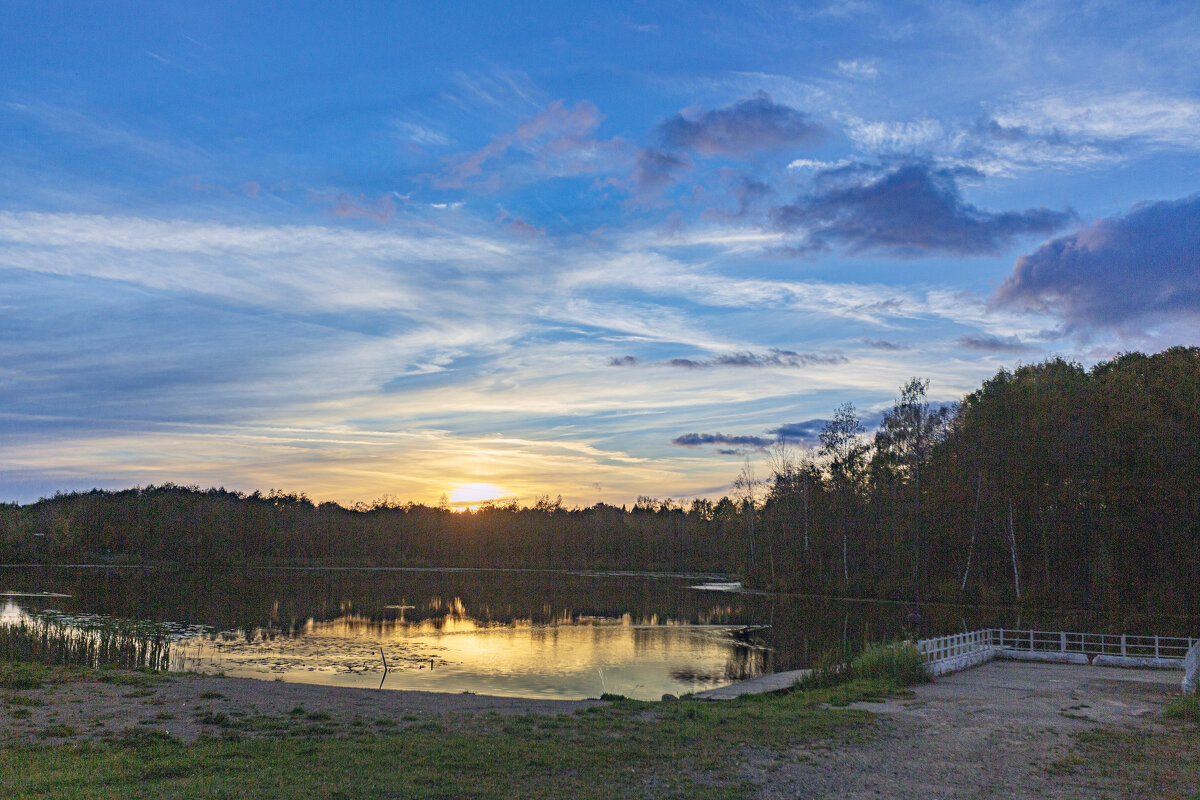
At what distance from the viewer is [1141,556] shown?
51969 millimetres

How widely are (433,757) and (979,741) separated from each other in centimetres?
1018

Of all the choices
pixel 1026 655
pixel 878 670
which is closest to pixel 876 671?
pixel 878 670

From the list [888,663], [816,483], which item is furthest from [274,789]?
[816,483]

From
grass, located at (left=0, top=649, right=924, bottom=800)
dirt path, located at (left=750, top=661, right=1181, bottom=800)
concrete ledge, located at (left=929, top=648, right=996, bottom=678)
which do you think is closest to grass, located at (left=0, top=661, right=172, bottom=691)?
grass, located at (left=0, top=649, right=924, bottom=800)

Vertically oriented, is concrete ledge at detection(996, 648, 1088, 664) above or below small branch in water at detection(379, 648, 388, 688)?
above

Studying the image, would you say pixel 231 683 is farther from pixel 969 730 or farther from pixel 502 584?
pixel 502 584

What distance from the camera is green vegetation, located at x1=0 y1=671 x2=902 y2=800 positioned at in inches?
411

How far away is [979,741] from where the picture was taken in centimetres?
1527

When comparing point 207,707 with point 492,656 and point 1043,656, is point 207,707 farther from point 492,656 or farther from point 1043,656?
point 1043,656

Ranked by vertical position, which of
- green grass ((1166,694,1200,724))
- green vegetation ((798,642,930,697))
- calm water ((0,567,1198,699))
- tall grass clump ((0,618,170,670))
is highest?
green grass ((1166,694,1200,724))

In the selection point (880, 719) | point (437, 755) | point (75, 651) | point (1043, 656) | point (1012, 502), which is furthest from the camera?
point (1012, 502)

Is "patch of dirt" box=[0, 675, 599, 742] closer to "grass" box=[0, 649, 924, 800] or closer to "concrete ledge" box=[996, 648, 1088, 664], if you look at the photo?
"grass" box=[0, 649, 924, 800]

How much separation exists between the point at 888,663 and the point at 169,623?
35.5 m

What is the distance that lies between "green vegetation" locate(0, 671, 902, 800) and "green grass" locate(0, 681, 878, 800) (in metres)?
0.03
